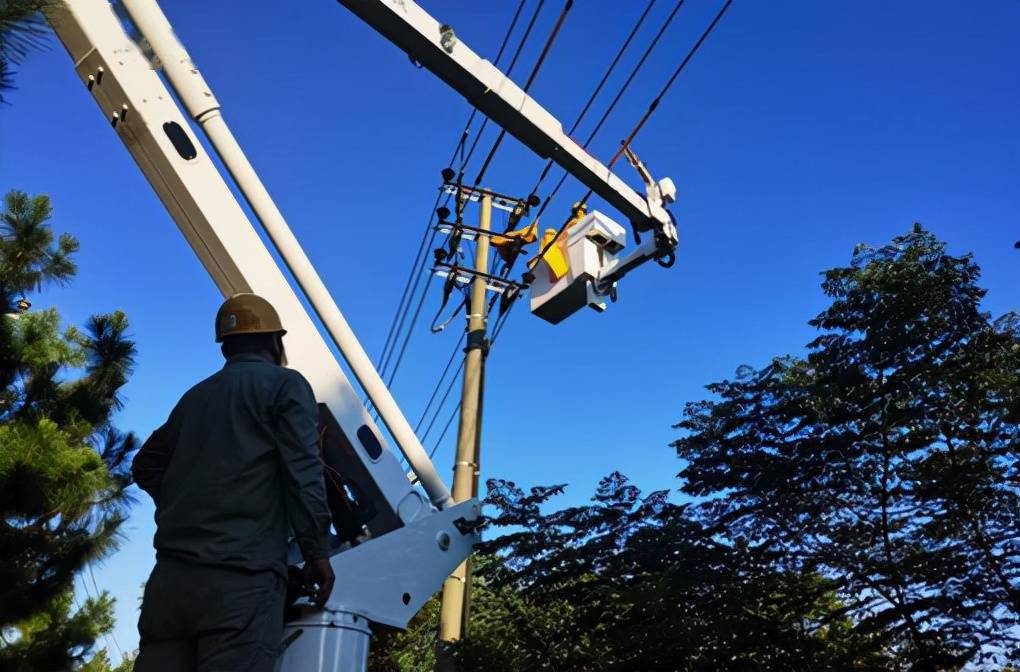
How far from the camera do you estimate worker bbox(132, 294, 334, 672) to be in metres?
2.54

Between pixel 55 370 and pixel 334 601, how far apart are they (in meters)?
7.70

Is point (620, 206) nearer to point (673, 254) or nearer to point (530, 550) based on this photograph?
point (673, 254)

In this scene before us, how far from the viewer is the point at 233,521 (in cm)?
265

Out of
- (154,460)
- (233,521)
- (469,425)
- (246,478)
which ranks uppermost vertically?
(469,425)

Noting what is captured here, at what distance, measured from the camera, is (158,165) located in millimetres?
3793

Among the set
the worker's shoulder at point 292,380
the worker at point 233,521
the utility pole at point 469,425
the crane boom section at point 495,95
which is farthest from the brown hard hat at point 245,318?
the utility pole at point 469,425

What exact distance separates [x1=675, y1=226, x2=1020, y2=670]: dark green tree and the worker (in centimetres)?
418

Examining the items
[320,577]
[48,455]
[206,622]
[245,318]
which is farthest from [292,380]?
[48,455]

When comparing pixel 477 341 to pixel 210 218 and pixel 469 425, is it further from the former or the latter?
pixel 210 218

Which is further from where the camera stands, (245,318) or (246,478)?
(245,318)

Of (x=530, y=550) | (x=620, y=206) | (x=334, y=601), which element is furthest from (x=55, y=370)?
(x=334, y=601)

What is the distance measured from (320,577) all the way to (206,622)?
0.44m

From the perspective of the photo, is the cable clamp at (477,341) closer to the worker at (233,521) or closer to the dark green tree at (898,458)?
the dark green tree at (898,458)

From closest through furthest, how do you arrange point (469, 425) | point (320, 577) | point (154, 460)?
point (320, 577) → point (154, 460) → point (469, 425)
